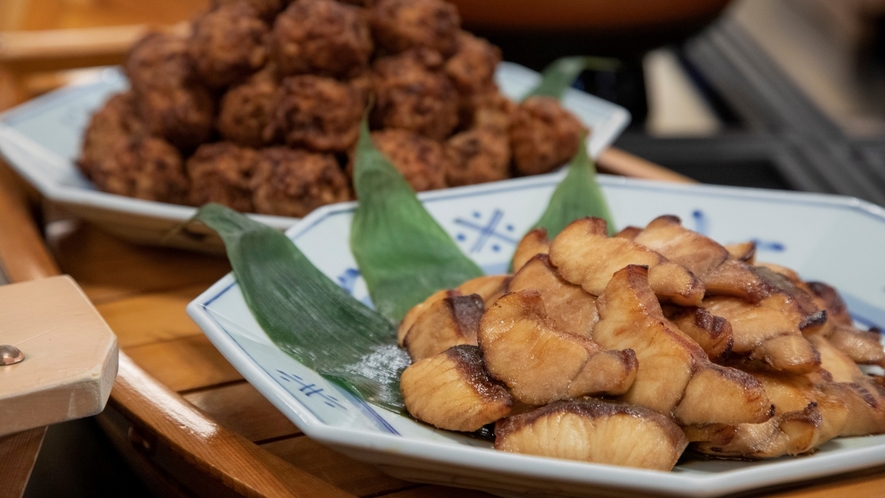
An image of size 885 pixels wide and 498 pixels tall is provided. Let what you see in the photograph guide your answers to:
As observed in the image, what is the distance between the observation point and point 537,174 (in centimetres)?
193

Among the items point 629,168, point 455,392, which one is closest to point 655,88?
point 629,168

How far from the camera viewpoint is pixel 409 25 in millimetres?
1813

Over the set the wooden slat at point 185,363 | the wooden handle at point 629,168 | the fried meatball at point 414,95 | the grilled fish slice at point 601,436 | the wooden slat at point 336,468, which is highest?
the fried meatball at point 414,95

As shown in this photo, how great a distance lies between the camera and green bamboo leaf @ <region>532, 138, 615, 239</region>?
5.26 ft

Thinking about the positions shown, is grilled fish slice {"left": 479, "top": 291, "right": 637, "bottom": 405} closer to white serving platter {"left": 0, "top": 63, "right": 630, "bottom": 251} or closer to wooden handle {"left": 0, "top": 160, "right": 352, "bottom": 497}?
wooden handle {"left": 0, "top": 160, "right": 352, "bottom": 497}

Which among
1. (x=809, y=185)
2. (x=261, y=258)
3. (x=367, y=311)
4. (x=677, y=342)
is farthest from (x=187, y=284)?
(x=809, y=185)

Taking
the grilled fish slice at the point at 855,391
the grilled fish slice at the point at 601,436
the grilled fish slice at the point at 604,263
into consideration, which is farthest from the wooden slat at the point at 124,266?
the grilled fish slice at the point at 855,391

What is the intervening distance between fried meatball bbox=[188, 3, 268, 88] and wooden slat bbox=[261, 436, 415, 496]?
97 cm

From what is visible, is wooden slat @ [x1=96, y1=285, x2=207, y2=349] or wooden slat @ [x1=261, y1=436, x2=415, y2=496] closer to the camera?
wooden slat @ [x1=261, y1=436, x2=415, y2=496]

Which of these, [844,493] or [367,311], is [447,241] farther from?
[844,493]

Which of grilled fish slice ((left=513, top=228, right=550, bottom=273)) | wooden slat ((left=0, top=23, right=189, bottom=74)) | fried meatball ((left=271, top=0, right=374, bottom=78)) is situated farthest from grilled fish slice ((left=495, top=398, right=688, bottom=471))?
wooden slat ((left=0, top=23, right=189, bottom=74))

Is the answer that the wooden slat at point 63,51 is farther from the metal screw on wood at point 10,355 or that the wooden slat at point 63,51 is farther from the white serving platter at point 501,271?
the metal screw on wood at point 10,355

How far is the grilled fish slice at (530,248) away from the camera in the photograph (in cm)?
123

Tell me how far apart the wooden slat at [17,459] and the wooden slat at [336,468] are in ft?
1.00
